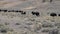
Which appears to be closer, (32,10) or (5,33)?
(5,33)

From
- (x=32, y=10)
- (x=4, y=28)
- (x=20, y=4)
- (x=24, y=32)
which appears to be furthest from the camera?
(x=20, y=4)

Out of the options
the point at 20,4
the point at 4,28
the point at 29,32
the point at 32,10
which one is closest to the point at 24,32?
the point at 29,32

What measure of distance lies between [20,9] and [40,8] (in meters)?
1.85

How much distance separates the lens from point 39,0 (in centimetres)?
2425

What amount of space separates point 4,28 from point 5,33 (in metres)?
1.07

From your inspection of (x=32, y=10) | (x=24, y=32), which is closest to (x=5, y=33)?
(x=24, y=32)

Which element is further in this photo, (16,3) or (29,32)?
(16,3)

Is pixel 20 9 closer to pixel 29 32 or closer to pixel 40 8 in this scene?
pixel 40 8

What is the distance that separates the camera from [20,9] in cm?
2273

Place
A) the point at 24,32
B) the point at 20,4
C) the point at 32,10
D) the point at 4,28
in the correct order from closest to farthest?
the point at 24,32
the point at 4,28
the point at 32,10
the point at 20,4

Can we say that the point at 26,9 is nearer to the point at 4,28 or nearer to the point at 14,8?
the point at 14,8

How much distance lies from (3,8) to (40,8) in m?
3.42

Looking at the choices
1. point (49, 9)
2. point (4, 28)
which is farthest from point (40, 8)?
point (4, 28)

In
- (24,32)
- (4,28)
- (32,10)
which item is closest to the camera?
(24,32)
